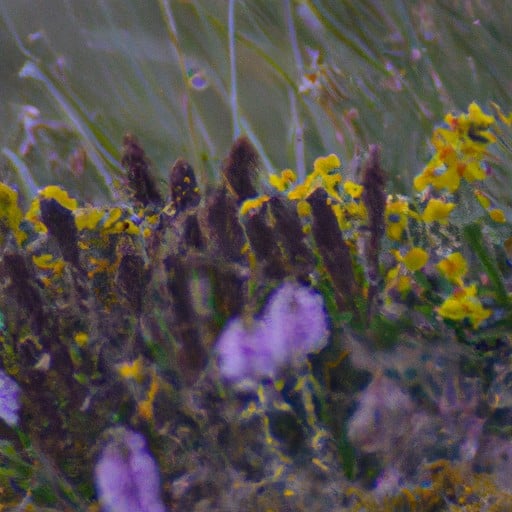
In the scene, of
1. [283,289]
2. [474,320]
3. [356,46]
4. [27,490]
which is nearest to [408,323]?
[474,320]

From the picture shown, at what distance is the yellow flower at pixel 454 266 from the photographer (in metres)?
0.98

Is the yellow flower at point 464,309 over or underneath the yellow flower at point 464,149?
underneath

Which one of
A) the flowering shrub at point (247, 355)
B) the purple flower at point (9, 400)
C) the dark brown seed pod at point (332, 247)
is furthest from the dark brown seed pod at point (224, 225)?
the purple flower at point (9, 400)

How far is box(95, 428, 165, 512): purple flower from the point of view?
79 cm

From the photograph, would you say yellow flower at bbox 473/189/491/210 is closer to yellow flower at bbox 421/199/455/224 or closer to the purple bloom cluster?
yellow flower at bbox 421/199/455/224

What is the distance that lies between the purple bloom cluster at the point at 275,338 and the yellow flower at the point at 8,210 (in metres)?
0.37

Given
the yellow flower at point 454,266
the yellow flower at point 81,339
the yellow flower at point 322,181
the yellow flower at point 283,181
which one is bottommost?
the yellow flower at point 454,266

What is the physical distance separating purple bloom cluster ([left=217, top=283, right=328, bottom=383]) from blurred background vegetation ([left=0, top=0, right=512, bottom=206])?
0.36m

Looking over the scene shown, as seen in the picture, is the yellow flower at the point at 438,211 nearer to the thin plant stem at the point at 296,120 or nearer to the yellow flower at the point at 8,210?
the thin plant stem at the point at 296,120

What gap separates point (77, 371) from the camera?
0.98 m

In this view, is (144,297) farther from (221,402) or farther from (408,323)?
(408,323)

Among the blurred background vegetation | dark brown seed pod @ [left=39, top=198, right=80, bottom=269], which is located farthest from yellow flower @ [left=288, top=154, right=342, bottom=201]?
dark brown seed pod @ [left=39, top=198, right=80, bottom=269]

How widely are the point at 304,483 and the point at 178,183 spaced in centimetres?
45

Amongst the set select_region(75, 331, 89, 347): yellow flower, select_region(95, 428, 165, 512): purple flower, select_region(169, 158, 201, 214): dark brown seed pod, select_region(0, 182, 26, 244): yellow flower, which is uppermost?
select_region(0, 182, 26, 244): yellow flower
